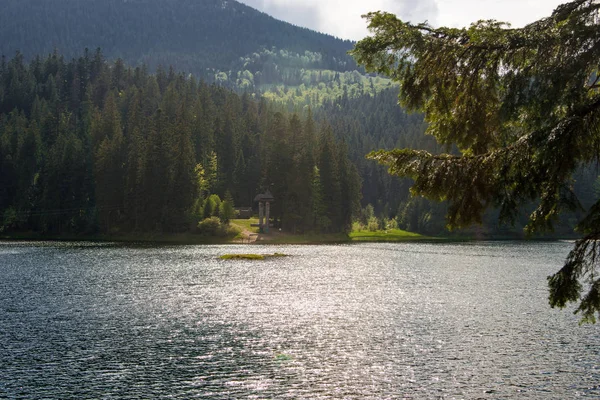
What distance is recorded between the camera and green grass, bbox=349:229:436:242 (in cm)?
13888

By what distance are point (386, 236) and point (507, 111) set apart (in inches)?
5281

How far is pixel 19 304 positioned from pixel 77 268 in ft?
85.6

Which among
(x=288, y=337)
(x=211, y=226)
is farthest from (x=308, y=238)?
(x=288, y=337)

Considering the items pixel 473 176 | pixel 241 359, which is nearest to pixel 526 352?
pixel 241 359

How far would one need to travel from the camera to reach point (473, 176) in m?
13.5

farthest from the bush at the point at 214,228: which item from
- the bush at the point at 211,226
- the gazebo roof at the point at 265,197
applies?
the gazebo roof at the point at 265,197

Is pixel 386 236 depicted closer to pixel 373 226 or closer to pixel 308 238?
pixel 373 226

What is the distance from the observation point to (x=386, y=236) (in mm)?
146125

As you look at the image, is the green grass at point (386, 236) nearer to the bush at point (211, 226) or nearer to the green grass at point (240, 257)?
the bush at point (211, 226)

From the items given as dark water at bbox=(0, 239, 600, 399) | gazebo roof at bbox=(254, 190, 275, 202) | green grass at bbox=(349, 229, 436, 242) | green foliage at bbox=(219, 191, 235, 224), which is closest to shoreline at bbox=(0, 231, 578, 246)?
green grass at bbox=(349, 229, 436, 242)

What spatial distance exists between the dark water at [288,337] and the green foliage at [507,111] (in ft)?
40.6

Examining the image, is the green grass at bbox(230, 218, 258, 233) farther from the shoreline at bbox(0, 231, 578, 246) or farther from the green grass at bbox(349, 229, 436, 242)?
the green grass at bbox(349, 229, 436, 242)

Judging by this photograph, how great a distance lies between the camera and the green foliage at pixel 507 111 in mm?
12633

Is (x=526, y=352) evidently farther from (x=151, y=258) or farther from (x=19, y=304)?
(x=151, y=258)
